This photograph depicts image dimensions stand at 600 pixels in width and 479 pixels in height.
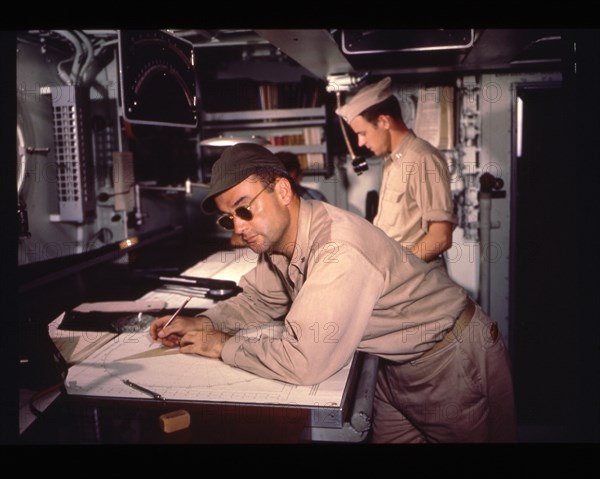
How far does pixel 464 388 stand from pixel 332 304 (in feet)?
2.45

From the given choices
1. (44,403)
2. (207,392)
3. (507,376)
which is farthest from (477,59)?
(44,403)

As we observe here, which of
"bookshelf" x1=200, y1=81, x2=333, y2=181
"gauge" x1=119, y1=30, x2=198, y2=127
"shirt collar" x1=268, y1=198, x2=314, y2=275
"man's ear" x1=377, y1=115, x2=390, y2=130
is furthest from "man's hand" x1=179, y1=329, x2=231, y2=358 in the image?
"bookshelf" x1=200, y1=81, x2=333, y2=181

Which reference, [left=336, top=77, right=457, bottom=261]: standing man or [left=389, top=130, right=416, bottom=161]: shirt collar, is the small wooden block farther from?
[left=389, top=130, right=416, bottom=161]: shirt collar

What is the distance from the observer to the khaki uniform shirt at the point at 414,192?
270cm

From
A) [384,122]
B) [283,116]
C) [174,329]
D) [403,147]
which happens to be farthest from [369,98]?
[174,329]

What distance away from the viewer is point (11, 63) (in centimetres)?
106

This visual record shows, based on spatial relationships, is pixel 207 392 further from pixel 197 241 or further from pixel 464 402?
pixel 197 241

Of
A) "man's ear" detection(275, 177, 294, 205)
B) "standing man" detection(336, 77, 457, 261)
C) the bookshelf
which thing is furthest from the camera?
the bookshelf

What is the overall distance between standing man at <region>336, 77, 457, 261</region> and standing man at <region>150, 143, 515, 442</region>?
90cm

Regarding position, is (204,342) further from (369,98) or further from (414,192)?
(369,98)

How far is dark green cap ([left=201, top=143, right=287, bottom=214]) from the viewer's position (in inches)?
61.6

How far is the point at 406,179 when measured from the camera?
281cm

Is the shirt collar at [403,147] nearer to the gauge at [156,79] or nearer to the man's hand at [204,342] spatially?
the gauge at [156,79]

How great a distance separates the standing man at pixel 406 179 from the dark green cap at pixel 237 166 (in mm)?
1307
